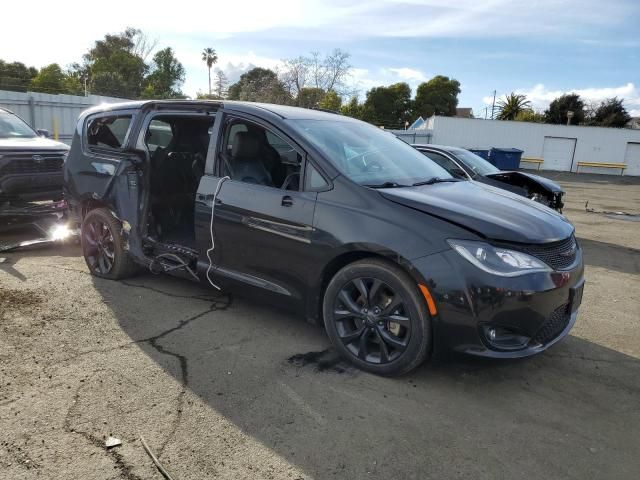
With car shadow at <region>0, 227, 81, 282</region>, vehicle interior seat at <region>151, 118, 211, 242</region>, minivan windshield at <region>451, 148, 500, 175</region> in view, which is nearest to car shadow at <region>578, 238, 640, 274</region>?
minivan windshield at <region>451, 148, 500, 175</region>

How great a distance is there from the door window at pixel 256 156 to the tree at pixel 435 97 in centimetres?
5219

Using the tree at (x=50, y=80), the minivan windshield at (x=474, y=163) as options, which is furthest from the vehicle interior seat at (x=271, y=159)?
the tree at (x=50, y=80)

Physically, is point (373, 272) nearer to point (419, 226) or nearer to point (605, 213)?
point (419, 226)

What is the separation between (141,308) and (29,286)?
1336 mm

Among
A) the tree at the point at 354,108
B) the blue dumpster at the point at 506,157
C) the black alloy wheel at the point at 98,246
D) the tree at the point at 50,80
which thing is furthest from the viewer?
the tree at the point at 50,80

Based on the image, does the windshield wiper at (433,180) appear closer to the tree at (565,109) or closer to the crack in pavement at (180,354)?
the crack in pavement at (180,354)

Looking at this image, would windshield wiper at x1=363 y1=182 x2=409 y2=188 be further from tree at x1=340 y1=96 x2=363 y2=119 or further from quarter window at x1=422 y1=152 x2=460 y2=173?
tree at x1=340 y1=96 x2=363 y2=119

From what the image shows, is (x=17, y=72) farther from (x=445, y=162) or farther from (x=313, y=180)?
(x=313, y=180)

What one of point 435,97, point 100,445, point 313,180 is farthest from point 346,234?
point 435,97

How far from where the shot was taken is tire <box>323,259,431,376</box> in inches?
123

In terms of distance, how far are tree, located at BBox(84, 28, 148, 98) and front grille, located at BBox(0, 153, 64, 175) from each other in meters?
58.4

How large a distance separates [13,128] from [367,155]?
22.2ft

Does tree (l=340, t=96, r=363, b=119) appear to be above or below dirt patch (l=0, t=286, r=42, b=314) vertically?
above

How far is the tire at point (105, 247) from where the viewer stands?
4918 mm
